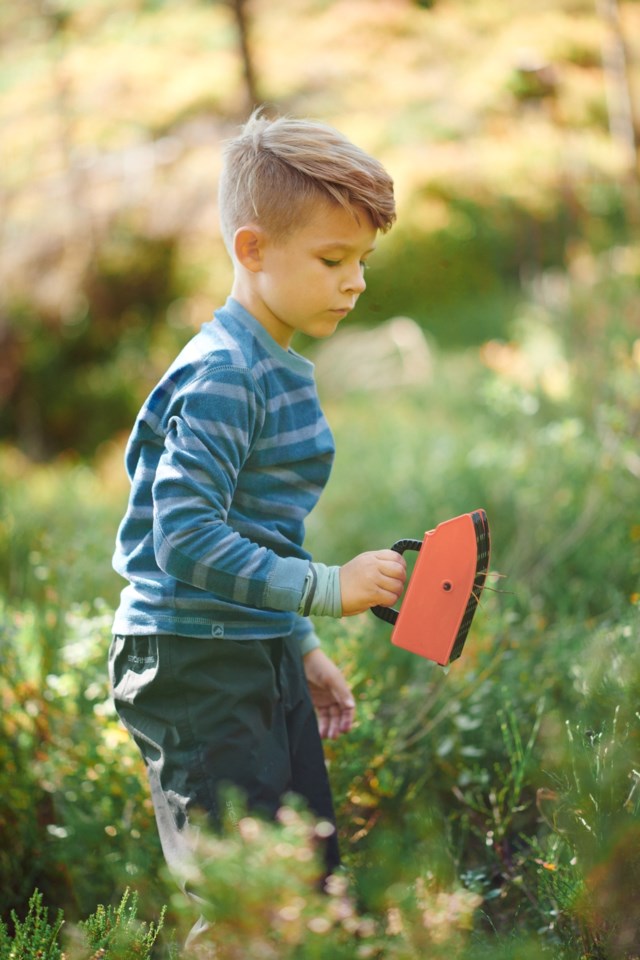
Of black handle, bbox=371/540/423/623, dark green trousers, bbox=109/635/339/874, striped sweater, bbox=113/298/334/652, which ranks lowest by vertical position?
dark green trousers, bbox=109/635/339/874

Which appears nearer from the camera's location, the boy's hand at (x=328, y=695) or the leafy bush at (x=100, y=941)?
the leafy bush at (x=100, y=941)

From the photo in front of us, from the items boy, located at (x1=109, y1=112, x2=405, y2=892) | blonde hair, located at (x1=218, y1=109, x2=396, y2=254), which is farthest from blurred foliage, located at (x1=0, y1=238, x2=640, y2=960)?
blonde hair, located at (x1=218, y1=109, x2=396, y2=254)

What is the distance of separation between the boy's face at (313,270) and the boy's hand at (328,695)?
692mm

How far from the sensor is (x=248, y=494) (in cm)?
164

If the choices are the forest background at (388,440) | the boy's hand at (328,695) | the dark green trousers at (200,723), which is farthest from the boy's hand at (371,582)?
the boy's hand at (328,695)

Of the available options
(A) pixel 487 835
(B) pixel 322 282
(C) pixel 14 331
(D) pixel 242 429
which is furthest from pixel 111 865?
(C) pixel 14 331

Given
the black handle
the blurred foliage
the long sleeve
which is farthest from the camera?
the black handle

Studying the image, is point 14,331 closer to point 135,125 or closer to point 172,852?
point 135,125

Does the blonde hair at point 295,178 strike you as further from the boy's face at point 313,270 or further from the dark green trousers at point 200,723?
the dark green trousers at point 200,723

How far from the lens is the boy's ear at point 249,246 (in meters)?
1.65

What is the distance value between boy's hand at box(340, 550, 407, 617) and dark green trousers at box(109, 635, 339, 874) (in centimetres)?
23

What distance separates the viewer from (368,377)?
7.69 meters

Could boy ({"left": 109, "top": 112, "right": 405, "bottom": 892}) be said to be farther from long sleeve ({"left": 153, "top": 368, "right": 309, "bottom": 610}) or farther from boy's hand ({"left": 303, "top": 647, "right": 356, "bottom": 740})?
boy's hand ({"left": 303, "top": 647, "right": 356, "bottom": 740})

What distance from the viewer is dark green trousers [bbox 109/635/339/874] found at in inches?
62.5
